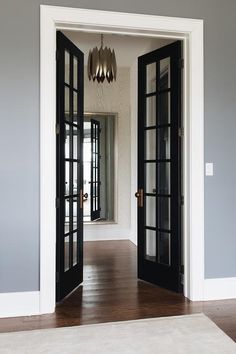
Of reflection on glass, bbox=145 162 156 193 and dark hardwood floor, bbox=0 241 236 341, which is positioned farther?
reflection on glass, bbox=145 162 156 193

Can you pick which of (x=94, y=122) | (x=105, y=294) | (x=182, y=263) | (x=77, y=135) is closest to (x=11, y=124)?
(x=77, y=135)

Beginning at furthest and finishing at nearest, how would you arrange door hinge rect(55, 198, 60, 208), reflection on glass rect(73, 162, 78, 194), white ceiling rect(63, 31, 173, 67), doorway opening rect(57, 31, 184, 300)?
white ceiling rect(63, 31, 173, 67), reflection on glass rect(73, 162, 78, 194), doorway opening rect(57, 31, 184, 300), door hinge rect(55, 198, 60, 208)

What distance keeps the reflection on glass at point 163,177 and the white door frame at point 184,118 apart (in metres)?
0.28

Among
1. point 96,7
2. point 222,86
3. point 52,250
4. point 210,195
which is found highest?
point 96,7

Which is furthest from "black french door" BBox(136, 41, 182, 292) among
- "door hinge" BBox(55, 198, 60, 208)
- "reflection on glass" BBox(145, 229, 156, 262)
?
"door hinge" BBox(55, 198, 60, 208)

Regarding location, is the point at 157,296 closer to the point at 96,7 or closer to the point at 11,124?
the point at 11,124

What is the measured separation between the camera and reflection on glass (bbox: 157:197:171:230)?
355cm

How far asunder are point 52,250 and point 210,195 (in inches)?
63.2

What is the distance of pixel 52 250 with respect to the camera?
2.96 m

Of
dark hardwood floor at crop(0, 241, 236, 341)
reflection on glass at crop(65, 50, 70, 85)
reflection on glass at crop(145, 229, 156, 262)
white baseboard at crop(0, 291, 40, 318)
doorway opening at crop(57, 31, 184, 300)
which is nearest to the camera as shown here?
dark hardwood floor at crop(0, 241, 236, 341)

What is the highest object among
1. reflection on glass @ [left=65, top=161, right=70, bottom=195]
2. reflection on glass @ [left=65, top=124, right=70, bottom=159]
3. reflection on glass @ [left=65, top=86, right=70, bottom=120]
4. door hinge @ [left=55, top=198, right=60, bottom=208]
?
reflection on glass @ [left=65, top=86, right=70, bottom=120]

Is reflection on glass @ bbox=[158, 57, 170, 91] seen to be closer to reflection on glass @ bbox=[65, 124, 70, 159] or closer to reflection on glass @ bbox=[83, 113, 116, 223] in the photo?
reflection on glass @ bbox=[65, 124, 70, 159]

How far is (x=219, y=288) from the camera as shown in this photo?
3.28m

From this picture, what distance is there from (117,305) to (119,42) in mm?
3695
